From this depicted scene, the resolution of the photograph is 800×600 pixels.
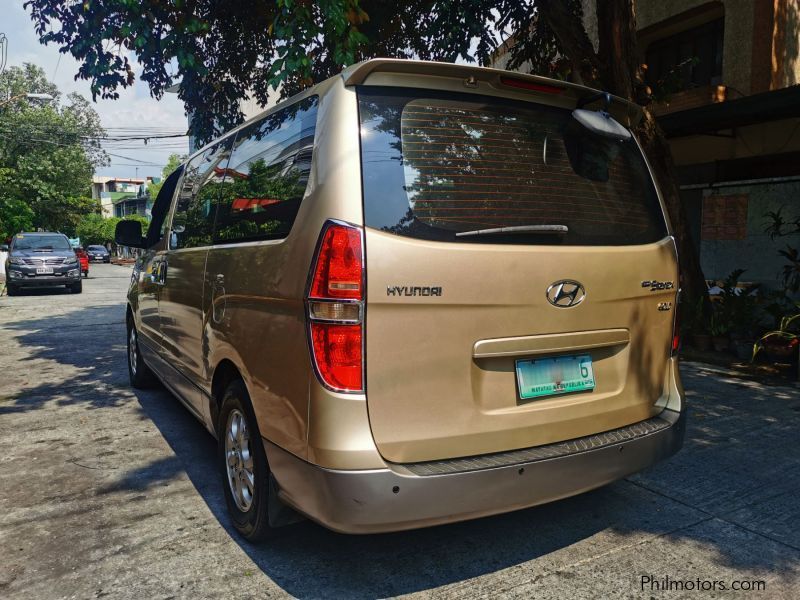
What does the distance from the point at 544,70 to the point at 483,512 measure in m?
9.50

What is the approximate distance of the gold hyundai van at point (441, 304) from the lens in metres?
2.21

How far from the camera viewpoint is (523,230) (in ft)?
8.10

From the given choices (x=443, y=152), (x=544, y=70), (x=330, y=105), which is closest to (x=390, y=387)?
(x=443, y=152)

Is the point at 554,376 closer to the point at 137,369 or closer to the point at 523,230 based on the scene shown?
the point at 523,230

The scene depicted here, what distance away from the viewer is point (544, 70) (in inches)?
409

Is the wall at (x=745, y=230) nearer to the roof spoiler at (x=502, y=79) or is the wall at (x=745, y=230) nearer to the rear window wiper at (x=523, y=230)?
the roof spoiler at (x=502, y=79)

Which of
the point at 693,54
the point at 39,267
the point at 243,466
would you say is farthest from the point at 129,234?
the point at 39,267

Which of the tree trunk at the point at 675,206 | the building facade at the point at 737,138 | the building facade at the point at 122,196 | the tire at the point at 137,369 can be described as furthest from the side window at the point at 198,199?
the building facade at the point at 122,196

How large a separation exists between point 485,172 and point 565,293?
22.8 inches

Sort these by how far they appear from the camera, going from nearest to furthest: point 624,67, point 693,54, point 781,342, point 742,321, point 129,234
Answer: point 129,234 → point 781,342 → point 742,321 → point 624,67 → point 693,54

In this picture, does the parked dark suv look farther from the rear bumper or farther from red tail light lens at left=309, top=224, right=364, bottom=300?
red tail light lens at left=309, top=224, right=364, bottom=300

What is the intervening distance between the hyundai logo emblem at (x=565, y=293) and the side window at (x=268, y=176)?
1.06 meters

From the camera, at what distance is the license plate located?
2465 millimetres

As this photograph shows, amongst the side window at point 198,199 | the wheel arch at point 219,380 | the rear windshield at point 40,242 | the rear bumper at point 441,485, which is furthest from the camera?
the rear windshield at point 40,242
